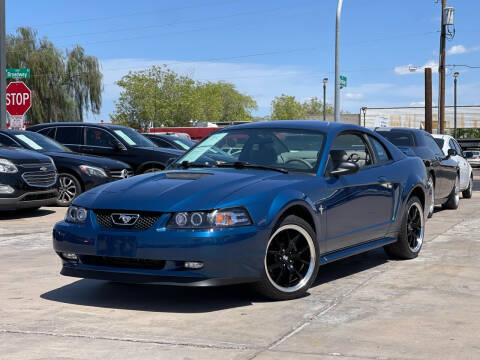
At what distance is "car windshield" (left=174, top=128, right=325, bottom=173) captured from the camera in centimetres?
644

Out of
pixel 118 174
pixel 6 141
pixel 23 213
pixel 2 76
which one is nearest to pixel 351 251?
pixel 23 213

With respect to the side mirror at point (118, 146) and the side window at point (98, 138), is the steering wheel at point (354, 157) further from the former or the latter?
the side window at point (98, 138)

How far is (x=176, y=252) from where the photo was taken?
5.19 metres

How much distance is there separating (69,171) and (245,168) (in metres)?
8.32

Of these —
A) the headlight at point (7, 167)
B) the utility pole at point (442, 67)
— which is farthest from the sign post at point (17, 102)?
the utility pole at point (442, 67)

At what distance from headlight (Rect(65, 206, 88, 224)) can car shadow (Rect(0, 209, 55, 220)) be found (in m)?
6.97

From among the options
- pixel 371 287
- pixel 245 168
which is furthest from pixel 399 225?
pixel 245 168

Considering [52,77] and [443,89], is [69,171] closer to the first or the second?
[443,89]

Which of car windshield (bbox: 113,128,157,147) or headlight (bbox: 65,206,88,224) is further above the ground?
car windshield (bbox: 113,128,157,147)

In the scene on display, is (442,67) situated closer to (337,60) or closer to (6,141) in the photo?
(337,60)

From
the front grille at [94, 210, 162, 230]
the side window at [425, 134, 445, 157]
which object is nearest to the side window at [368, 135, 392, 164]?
the front grille at [94, 210, 162, 230]

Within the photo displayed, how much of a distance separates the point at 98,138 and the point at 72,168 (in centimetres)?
262

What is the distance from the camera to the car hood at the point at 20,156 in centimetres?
1206

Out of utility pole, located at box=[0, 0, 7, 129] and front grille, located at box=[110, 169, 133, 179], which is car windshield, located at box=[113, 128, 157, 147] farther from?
utility pole, located at box=[0, 0, 7, 129]
